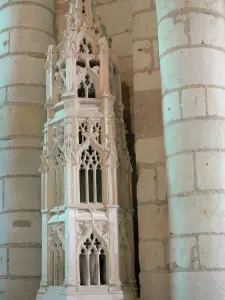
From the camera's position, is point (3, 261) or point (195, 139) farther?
point (3, 261)

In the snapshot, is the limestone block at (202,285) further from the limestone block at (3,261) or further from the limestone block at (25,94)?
the limestone block at (25,94)

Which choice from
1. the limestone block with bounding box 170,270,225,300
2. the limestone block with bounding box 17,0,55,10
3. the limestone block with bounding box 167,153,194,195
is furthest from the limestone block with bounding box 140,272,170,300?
the limestone block with bounding box 17,0,55,10

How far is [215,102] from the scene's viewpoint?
2.68 metres

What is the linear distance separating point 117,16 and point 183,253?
1.71 metres

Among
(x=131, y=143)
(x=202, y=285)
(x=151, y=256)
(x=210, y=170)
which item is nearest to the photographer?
(x=202, y=285)

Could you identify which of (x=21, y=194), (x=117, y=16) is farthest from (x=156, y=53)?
(x=21, y=194)

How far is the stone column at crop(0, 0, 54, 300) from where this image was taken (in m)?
3.01

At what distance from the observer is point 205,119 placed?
8.68 feet

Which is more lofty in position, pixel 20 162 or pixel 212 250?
pixel 20 162

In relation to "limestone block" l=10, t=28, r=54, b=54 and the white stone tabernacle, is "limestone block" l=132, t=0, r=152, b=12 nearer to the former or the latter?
the white stone tabernacle

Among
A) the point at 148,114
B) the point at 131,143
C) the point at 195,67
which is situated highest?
the point at 195,67

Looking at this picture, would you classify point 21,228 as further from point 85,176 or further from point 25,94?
point 25,94

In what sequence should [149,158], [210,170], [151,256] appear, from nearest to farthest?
[210,170]
[151,256]
[149,158]

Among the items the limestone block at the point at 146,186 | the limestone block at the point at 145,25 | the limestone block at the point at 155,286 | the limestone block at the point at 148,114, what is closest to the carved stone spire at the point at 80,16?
the limestone block at the point at 145,25
